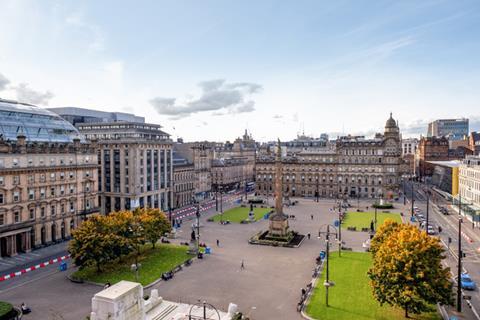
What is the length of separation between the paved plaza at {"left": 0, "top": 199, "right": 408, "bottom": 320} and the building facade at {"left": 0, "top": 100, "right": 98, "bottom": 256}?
1320 cm

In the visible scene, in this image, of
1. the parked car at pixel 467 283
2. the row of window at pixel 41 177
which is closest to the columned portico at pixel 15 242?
the row of window at pixel 41 177

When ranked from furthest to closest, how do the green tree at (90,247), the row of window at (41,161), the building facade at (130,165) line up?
the building facade at (130,165)
the row of window at (41,161)
the green tree at (90,247)

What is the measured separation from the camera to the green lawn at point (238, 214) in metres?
86.2

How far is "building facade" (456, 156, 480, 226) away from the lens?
79938mm

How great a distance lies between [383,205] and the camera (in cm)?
9881

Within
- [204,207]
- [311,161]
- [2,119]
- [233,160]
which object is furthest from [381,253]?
[233,160]

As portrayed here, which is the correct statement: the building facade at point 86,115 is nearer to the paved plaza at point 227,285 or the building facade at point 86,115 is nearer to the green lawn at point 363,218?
the paved plaza at point 227,285

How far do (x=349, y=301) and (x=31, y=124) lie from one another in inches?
2486

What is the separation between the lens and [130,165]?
278ft

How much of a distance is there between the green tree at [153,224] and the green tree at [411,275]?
33.0 meters

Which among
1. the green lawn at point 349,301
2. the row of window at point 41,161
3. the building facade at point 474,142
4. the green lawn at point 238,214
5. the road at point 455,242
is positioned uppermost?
the building facade at point 474,142

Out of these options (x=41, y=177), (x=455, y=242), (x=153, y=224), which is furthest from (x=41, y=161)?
(x=455, y=242)

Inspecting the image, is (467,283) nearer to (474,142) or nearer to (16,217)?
(16,217)

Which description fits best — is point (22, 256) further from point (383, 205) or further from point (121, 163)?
point (383, 205)
